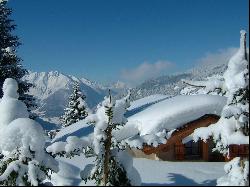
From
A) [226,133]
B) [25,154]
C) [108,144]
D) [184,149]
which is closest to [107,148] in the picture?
[108,144]

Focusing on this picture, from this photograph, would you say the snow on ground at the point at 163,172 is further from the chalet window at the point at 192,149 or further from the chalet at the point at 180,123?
the chalet window at the point at 192,149

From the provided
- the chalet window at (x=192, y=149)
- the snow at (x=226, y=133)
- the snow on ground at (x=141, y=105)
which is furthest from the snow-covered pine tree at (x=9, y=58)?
the snow at (x=226, y=133)

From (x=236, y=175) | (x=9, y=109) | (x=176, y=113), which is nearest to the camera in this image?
(x=236, y=175)

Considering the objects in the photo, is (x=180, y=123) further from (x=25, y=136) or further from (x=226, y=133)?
(x=25, y=136)

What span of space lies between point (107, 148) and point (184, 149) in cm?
768

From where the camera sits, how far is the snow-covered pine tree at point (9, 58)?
27.2 m

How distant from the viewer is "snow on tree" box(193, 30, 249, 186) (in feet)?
37.3

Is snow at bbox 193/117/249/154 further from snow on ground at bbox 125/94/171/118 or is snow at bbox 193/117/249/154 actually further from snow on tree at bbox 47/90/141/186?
snow on ground at bbox 125/94/171/118

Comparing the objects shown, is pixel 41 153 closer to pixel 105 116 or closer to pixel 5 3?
pixel 105 116

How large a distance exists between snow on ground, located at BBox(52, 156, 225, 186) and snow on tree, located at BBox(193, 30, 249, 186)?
111 inches

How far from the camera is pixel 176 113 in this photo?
723 inches

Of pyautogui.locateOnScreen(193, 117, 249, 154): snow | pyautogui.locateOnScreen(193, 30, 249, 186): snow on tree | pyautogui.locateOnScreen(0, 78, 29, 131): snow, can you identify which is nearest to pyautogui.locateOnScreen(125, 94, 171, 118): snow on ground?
pyautogui.locateOnScreen(0, 78, 29, 131): snow

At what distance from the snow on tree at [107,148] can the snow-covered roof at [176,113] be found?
4853 mm

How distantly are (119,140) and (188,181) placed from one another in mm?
3531
